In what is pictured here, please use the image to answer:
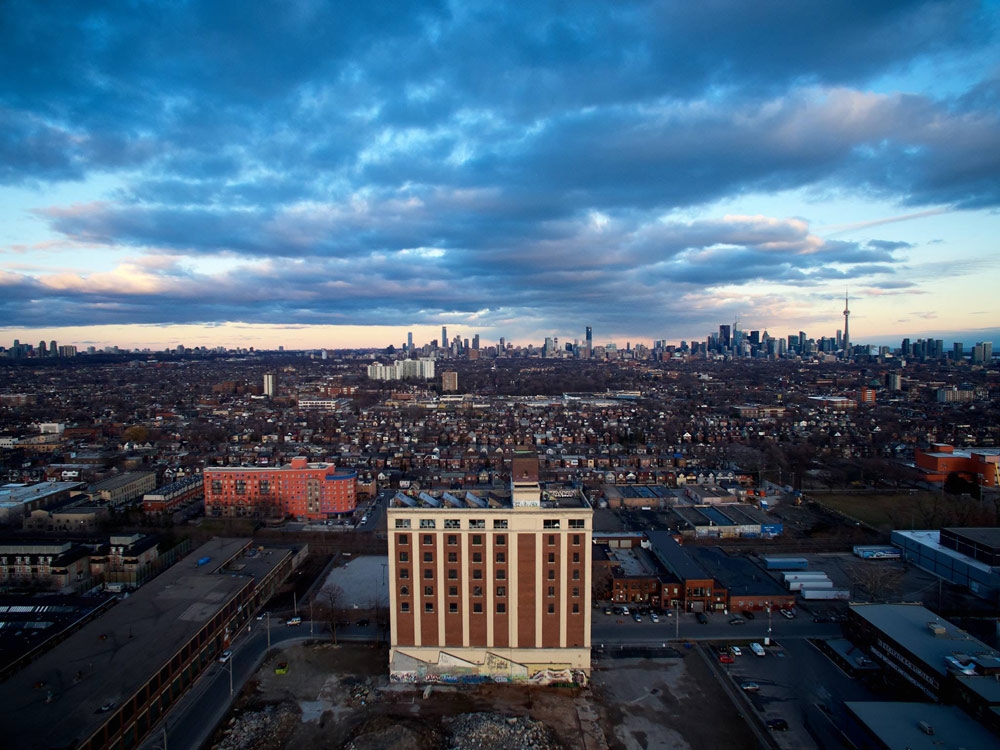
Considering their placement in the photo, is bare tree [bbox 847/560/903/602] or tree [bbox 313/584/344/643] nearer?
tree [bbox 313/584/344/643]

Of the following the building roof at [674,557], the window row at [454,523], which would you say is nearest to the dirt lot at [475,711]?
the window row at [454,523]

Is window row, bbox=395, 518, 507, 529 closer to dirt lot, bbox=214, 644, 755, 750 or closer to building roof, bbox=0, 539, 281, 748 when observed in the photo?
dirt lot, bbox=214, 644, 755, 750

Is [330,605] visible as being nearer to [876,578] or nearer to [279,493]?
[279,493]

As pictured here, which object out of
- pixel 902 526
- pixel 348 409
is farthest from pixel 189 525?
pixel 348 409

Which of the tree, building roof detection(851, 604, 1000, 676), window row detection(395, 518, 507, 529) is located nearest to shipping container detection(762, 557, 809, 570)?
building roof detection(851, 604, 1000, 676)

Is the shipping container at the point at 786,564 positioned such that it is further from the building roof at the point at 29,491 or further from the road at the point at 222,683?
the building roof at the point at 29,491
